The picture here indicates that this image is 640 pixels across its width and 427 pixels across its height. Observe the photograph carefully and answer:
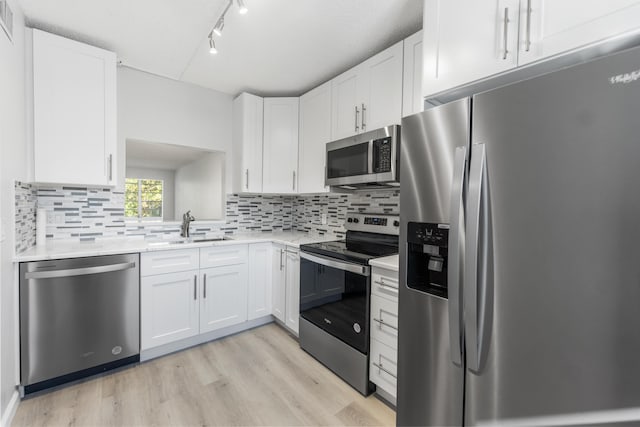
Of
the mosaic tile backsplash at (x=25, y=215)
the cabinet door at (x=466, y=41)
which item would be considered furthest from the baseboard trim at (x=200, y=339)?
the cabinet door at (x=466, y=41)

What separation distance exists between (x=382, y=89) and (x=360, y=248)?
4.03ft

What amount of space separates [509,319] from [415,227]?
482 mm

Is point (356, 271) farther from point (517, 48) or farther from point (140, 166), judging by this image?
point (140, 166)

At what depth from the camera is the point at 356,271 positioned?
184 cm

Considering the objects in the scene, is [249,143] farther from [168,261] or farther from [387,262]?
[387,262]

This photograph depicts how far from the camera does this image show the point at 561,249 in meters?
0.83

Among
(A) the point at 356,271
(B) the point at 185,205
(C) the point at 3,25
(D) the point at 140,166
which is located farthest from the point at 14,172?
(D) the point at 140,166

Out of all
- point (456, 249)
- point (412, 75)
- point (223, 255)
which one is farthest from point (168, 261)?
point (412, 75)

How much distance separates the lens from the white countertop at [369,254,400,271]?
5.25 feet

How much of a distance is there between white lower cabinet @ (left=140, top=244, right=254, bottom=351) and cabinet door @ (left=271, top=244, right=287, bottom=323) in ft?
0.91

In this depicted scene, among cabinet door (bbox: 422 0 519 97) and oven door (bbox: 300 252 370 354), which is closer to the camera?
cabinet door (bbox: 422 0 519 97)

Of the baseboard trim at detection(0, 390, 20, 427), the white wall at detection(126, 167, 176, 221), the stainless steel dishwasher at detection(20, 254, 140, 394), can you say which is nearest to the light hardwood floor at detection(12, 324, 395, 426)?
the baseboard trim at detection(0, 390, 20, 427)

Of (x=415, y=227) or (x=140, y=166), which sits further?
(x=140, y=166)

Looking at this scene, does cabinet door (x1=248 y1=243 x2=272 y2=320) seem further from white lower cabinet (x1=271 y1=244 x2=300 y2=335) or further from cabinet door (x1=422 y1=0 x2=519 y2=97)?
cabinet door (x1=422 y1=0 x2=519 y2=97)
